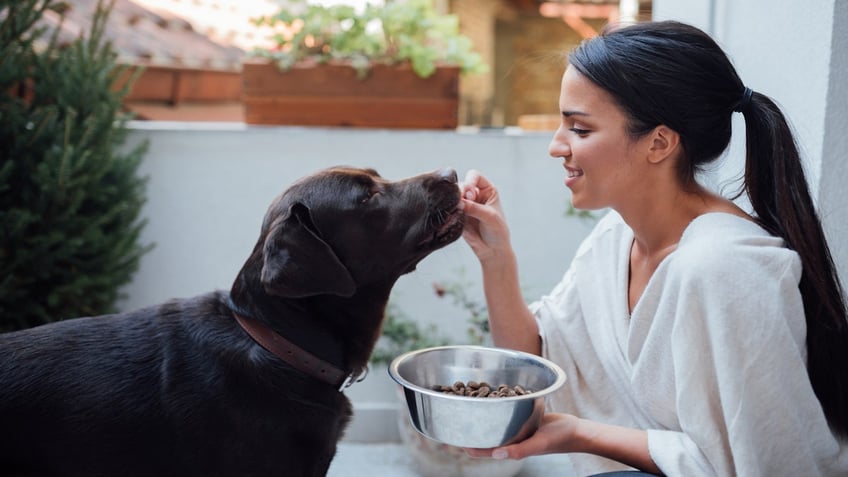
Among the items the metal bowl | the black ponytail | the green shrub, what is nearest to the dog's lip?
the metal bowl

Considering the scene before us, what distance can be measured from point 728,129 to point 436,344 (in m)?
2.00

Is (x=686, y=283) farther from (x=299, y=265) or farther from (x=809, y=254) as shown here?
(x=299, y=265)

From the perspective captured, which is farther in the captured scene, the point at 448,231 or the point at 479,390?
the point at 448,231

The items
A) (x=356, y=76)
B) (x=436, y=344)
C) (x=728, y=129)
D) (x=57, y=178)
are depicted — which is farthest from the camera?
(x=356, y=76)

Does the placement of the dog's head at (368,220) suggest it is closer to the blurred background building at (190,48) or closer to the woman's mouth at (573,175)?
the woman's mouth at (573,175)

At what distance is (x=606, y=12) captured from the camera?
11547mm

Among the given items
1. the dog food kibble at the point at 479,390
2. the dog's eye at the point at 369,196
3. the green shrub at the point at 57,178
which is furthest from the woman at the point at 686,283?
the green shrub at the point at 57,178

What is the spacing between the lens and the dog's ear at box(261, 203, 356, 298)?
1856mm

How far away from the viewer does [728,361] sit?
5.52 feet

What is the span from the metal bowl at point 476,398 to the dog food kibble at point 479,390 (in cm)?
6

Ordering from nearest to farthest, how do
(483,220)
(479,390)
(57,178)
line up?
1. (479,390)
2. (483,220)
3. (57,178)

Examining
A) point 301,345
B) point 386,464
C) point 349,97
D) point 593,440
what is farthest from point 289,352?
point 349,97

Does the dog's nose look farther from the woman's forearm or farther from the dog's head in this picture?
the woman's forearm

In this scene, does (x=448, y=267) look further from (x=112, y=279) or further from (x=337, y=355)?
(x=337, y=355)
